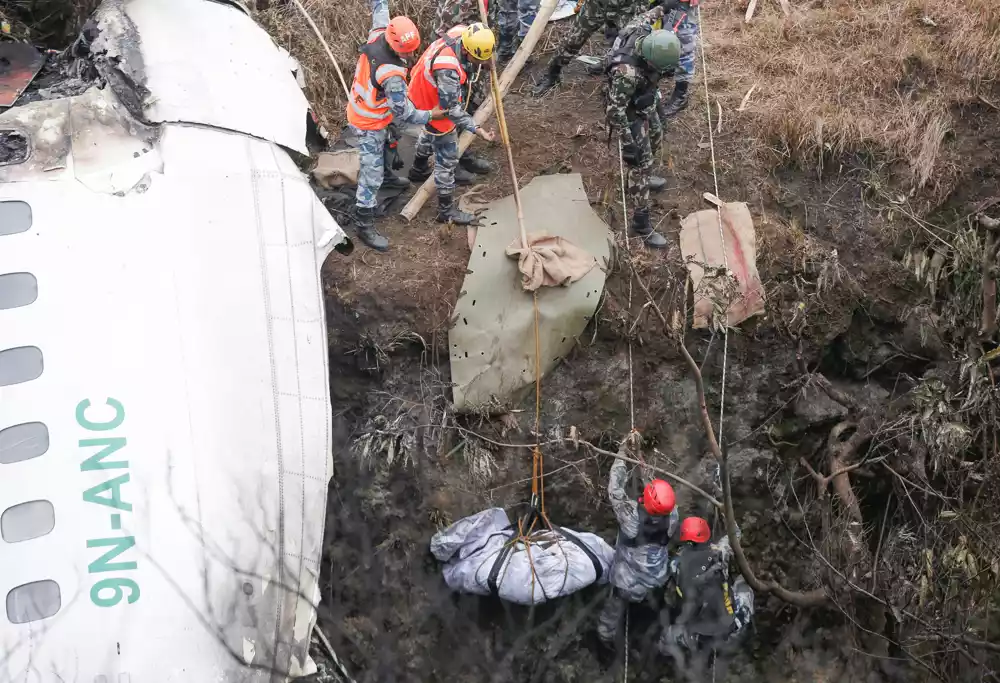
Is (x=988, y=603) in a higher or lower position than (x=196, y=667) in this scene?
lower

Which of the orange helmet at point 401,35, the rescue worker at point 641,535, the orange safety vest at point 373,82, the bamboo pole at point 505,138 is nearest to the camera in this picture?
the orange helmet at point 401,35

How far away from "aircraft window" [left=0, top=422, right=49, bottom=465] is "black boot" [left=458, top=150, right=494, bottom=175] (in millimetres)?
4073

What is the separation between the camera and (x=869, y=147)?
784 centimetres

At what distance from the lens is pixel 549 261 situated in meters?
6.72

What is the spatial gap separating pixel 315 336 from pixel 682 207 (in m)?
3.46

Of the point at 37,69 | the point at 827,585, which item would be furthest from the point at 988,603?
the point at 37,69

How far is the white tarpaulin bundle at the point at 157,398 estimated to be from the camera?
4453 millimetres

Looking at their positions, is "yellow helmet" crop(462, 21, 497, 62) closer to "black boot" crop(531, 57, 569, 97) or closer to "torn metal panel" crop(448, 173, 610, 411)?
"torn metal panel" crop(448, 173, 610, 411)

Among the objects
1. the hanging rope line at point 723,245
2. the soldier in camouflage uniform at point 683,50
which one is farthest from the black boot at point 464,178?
the hanging rope line at point 723,245

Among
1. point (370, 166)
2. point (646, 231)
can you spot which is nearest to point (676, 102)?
point (646, 231)

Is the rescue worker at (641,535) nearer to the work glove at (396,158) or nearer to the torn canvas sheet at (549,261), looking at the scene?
the torn canvas sheet at (549,261)

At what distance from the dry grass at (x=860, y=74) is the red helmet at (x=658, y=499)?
11.4ft

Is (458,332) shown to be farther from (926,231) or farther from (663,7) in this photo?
(926,231)

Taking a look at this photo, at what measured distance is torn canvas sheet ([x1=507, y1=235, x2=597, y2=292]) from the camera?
6660mm
